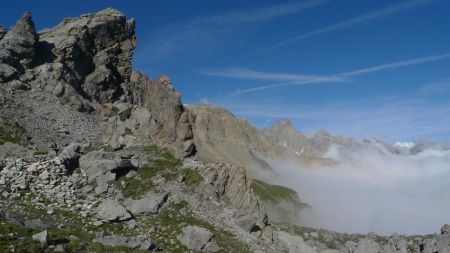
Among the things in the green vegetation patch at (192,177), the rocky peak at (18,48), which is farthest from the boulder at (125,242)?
the rocky peak at (18,48)

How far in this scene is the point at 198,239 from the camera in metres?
42.6

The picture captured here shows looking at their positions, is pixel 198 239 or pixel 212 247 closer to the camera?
pixel 212 247

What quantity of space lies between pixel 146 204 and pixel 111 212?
4567mm

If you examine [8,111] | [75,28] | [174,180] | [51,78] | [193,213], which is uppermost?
[75,28]

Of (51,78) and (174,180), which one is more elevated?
(51,78)

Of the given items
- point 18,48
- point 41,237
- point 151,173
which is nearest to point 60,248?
point 41,237

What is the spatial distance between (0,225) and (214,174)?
26.8m

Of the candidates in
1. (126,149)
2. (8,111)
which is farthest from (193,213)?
(8,111)

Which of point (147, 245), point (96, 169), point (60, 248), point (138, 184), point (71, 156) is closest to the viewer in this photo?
point (60, 248)

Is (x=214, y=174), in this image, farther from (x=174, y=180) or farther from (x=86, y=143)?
(x=86, y=143)

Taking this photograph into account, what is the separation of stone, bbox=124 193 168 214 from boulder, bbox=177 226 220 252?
5.29m

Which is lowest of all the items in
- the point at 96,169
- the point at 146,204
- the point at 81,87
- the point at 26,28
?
the point at 146,204

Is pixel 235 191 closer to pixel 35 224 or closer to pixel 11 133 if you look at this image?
pixel 35 224

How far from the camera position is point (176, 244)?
41.6m
